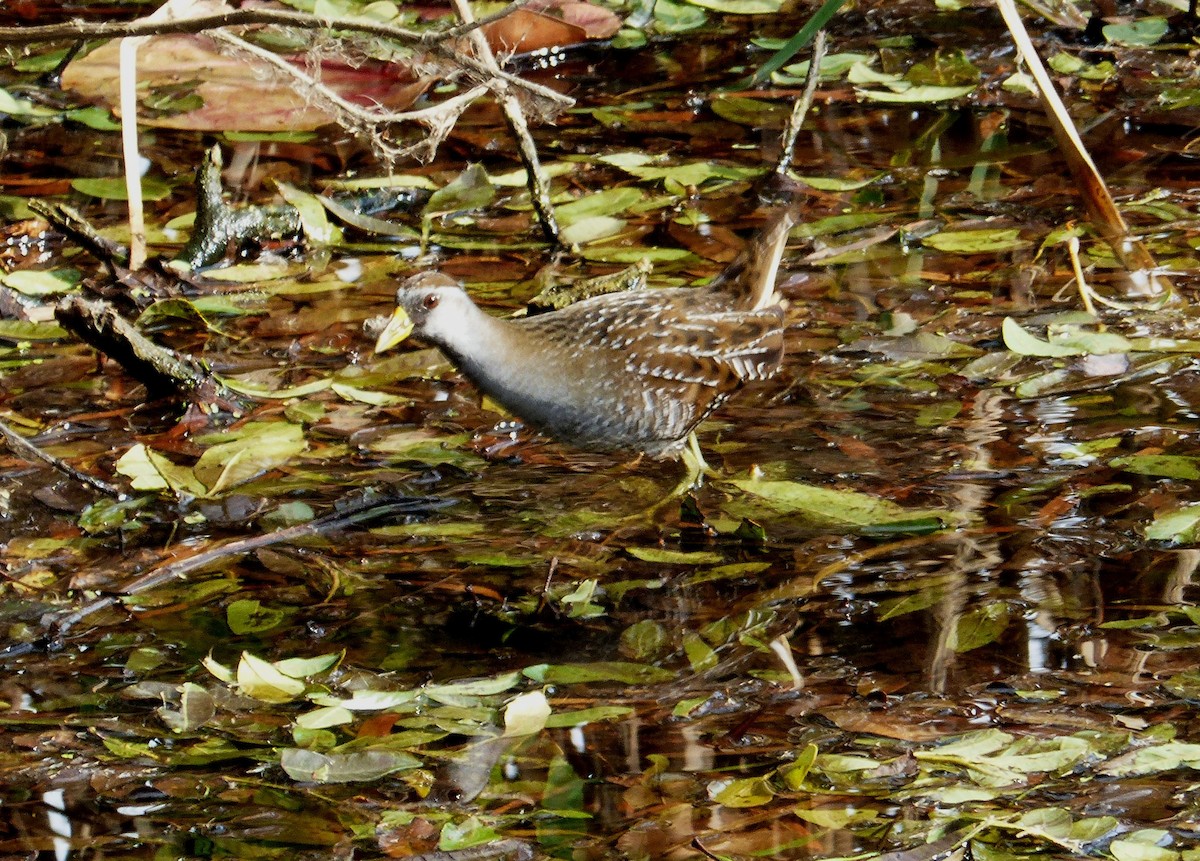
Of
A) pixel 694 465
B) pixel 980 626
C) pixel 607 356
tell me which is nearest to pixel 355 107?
pixel 607 356

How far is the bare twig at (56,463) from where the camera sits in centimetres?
383

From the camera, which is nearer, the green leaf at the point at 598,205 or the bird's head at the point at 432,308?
the bird's head at the point at 432,308

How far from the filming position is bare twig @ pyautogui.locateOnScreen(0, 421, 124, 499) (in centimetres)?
383

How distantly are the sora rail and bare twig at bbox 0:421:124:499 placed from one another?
0.79 metres

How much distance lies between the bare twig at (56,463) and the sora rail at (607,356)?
2.61 ft

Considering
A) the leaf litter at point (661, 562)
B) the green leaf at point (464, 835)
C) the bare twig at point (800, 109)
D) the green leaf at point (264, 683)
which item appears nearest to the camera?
the green leaf at point (464, 835)

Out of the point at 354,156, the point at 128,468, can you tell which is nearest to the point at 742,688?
the point at 128,468

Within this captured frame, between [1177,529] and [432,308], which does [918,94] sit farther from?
[1177,529]

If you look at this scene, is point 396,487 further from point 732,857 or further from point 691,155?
point 691,155

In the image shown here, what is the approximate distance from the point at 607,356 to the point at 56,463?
1.44m

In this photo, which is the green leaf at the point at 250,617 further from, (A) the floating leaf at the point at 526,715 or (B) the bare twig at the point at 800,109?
(B) the bare twig at the point at 800,109

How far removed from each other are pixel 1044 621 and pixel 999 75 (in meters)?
3.93

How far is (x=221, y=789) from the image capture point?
298 centimetres

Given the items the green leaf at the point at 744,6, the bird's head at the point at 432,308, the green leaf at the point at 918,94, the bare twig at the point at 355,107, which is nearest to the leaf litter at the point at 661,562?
the green leaf at the point at 918,94
